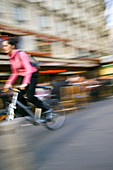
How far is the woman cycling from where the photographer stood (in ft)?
11.5

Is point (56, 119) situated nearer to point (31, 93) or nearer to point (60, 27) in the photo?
point (31, 93)

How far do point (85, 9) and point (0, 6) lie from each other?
45.5 feet

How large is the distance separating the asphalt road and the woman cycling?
0.60 metres

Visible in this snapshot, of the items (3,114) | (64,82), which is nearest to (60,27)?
(64,82)

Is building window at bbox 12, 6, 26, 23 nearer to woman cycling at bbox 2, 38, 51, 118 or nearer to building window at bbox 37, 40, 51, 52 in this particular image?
building window at bbox 37, 40, 51, 52

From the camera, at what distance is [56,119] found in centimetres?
432

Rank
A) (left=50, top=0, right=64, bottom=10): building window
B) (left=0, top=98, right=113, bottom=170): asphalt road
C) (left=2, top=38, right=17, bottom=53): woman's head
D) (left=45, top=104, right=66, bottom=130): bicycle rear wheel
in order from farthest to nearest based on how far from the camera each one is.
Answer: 1. (left=50, top=0, right=64, bottom=10): building window
2. (left=45, top=104, right=66, bottom=130): bicycle rear wheel
3. (left=2, top=38, right=17, bottom=53): woman's head
4. (left=0, top=98, right=113, bottom=170): asphalt road

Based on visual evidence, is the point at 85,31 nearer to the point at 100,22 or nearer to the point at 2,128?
the point at 100,22

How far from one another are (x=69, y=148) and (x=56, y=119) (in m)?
1.30

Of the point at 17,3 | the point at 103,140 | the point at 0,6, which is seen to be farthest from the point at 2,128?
the point at 17,3

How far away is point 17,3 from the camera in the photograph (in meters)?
14.9

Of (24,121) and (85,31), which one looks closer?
(24,121)

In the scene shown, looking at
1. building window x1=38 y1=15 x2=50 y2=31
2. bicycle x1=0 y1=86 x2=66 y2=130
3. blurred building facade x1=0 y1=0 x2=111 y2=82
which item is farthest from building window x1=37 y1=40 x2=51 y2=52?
bicycle x1=0 y1=86 x2=66 y2=130

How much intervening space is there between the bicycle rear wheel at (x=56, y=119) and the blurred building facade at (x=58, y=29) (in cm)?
583
